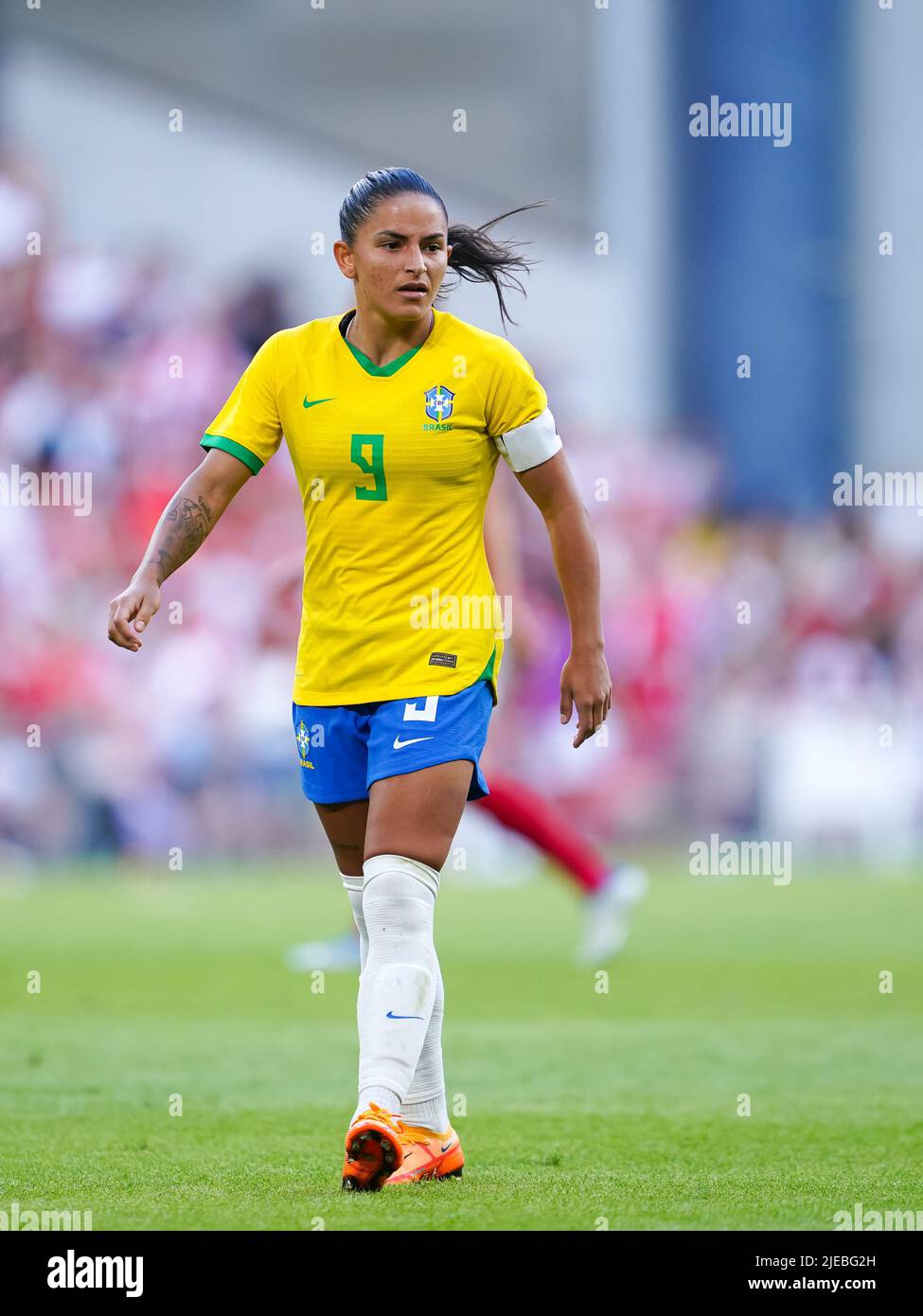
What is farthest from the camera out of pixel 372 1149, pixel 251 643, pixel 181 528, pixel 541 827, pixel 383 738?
pixel 251 643

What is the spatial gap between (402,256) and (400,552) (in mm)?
720

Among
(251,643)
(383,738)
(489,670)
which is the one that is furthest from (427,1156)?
(251,643)

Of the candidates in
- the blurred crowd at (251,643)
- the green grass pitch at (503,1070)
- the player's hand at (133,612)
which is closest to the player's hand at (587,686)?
the player's hand at (133,612)

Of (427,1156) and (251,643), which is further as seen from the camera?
(251,643)

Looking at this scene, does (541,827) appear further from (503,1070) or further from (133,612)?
(133,612)

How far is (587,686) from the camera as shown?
5.24 metres

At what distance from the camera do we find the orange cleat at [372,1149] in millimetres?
4836

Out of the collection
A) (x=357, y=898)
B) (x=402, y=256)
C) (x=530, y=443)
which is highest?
(x=402, y=256)

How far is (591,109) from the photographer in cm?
2517

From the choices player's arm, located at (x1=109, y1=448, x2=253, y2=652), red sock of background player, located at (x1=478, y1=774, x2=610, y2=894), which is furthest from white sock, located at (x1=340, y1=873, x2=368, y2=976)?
red sock of background player, located at (x1=478, y1=774, x2=610, y2=894)

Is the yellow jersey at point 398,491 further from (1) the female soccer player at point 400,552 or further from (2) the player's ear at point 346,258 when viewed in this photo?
(2) the player's ear at point 346,258

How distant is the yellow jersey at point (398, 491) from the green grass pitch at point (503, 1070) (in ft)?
4.16

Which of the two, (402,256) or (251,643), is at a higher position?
(402,256)

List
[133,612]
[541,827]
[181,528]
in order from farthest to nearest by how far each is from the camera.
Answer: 1. [541,827]
2. [181,528]
3. [133,612]
